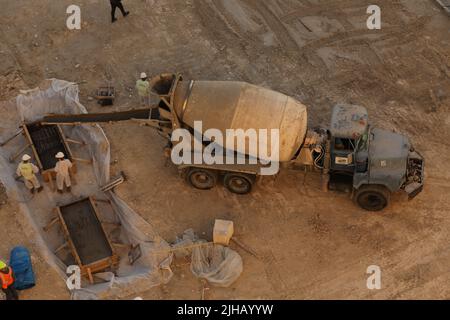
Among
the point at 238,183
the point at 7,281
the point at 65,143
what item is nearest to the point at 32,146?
the point at 65,143

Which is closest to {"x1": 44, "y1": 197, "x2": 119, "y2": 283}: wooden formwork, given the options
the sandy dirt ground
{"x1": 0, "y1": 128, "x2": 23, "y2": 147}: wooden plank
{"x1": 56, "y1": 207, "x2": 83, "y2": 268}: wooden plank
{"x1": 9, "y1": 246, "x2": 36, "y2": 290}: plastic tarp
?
{"x1": 56, "y1": 207, "x2": 83, "y2": 268}: wooden plank

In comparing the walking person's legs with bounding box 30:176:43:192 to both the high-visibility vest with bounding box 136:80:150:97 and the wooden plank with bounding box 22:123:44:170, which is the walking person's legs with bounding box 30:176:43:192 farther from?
the high-visibility vest with bounding box 136:80:150:97

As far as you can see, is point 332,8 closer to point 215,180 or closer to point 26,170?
point 215,180

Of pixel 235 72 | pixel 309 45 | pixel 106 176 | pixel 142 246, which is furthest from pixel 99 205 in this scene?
pixel 309 45

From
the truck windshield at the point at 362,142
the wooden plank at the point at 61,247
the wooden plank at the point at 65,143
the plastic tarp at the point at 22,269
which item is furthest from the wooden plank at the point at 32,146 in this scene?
the truck windshield at the point at 362,142

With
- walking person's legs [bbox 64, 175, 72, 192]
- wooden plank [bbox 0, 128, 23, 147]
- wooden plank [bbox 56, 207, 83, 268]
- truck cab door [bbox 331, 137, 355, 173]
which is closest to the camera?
wooden plank [bbox 56, 207, 83, 268]

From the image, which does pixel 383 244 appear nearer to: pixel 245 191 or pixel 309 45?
pixel 245 191
